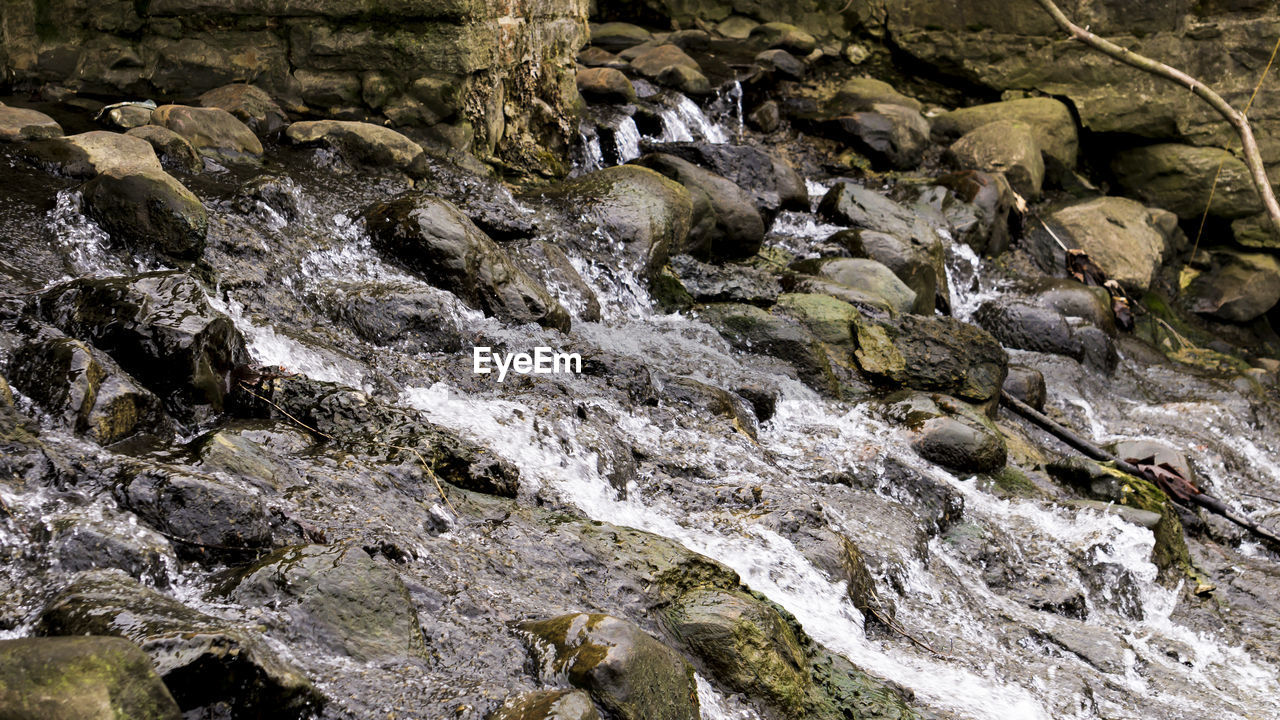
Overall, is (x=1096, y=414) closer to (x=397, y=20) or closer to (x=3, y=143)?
(x=397, y=20)

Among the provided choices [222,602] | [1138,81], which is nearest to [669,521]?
[222,602]

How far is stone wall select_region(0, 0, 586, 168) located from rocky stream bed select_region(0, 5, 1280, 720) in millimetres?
152

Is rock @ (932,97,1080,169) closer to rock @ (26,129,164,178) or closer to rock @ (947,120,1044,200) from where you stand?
rock @ (947,120,1044,200)

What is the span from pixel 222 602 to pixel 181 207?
2.27 metres

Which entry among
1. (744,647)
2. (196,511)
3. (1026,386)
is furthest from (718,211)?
(196,511)

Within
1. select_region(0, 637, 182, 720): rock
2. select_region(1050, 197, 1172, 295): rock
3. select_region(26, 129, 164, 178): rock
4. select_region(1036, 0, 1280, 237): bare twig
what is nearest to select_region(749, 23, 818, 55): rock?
select_region(1050, 197, 1172, 295): rock

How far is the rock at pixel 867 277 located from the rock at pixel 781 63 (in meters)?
4.11

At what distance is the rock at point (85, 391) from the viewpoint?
9.00 ft

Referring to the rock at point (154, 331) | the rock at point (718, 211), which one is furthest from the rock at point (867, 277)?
the rock at point (154, 331)

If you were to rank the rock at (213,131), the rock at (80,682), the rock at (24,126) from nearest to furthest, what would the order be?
the rock at (80,682) → the rock at (24,126) → the rock at (213,131)

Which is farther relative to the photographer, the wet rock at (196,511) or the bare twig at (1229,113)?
the bare twig at (1229,113)

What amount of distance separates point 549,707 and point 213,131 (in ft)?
13.9

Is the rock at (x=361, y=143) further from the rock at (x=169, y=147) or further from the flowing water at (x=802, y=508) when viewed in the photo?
the rock at (x=169, y=147)

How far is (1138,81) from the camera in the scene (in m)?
9.53
